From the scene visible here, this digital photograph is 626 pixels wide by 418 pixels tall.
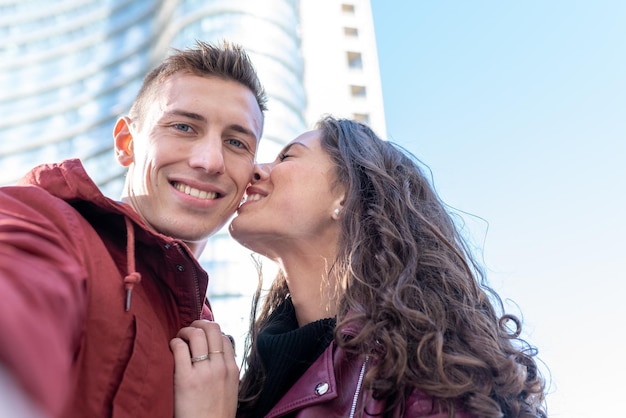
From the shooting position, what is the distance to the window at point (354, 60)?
118ft

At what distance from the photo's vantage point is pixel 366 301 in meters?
2.53

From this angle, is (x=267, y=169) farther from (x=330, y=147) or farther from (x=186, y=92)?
(x=186, y=92)

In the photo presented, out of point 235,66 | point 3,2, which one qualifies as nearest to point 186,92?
point 235,66

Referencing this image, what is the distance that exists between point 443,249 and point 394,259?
256mm

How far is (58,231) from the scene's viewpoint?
56.0 inches

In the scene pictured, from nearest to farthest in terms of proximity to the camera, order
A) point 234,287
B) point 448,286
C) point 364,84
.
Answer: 1. point 448,286
2. point 234,287
3. point 364,84

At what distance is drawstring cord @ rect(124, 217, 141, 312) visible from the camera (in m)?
1.77

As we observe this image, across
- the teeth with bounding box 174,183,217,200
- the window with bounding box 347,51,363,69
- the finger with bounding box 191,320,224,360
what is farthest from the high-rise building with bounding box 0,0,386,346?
the finger with bounding box 191,320,224,360

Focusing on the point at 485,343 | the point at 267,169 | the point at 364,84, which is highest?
the point at 364,84

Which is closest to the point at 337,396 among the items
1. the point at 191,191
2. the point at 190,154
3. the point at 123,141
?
the point at 191,191

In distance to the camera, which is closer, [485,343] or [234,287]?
[485,343]

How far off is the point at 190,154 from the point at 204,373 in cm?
102

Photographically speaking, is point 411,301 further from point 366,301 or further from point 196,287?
point 196,287

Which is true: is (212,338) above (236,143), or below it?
below
